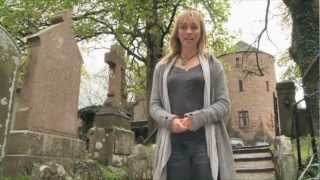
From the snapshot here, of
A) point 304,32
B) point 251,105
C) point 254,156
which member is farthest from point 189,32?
point 251,105

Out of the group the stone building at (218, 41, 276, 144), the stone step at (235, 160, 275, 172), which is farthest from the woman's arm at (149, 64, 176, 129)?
the stone building at (218, 41, 276, 144)

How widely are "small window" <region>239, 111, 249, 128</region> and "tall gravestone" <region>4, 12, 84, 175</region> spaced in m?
37.0

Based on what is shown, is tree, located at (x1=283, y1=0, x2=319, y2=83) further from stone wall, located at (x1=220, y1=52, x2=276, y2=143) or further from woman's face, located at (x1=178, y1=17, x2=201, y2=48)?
stone wall, located at (x1=220, y1=52, x2=276, y2=143)

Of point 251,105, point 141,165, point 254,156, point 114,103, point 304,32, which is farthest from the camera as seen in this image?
point 251,105

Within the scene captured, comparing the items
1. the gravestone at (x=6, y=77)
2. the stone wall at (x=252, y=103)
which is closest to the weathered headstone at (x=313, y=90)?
the gravestone at (x=6, y=77)

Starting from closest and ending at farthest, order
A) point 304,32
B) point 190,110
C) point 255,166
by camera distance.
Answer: point 190,110
point 304,32
point 255,166

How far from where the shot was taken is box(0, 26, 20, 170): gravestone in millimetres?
4910

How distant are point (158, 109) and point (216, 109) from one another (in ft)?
1.33

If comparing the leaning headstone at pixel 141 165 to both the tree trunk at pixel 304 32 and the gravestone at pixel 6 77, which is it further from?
the tree trunk at pixel 304 32

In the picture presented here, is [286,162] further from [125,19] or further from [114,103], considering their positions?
[125,19]

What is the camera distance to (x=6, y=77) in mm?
5152

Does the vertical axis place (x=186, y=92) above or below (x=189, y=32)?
below

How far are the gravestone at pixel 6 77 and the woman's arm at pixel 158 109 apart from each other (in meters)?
2.71

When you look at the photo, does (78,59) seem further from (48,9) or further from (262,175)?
(48,9)
